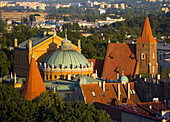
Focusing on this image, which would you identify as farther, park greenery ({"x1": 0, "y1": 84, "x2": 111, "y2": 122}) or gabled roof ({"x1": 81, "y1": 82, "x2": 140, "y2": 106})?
gabled roof ({"x1": 81, "y1": 82, "x2": 140, "y2": 106})

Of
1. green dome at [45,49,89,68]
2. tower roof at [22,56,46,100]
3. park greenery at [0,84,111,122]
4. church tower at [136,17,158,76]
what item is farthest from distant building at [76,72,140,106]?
church tower at [136,17,158,76]

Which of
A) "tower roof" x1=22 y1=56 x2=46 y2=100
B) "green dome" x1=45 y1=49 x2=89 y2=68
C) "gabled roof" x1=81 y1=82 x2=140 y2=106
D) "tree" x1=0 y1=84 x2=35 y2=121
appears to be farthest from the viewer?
"green dome" x1=45 y1=49 x2=89 y2=68

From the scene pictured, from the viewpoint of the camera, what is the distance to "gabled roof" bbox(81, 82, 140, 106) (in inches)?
3132

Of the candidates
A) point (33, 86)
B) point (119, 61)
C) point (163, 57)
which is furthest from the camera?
point (163, 57)

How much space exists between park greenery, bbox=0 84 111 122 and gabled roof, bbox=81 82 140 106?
4883 millimetres

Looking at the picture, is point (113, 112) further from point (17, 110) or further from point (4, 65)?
point (4, 65)

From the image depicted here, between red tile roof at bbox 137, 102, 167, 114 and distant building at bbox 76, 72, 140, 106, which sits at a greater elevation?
red tile roof at bbox 137, 102, 167, 114

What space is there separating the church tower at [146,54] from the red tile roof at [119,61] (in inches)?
38.2

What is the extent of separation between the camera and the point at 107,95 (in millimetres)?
81312

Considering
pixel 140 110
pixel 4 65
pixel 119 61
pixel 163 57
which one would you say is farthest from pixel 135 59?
pixel 140 110

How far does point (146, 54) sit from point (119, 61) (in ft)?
Result: 13.8

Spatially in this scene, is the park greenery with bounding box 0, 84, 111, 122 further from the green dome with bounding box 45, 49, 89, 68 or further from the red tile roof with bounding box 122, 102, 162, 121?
the green dome with bounding box 45, 49, 89, 68

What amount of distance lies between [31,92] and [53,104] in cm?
1026

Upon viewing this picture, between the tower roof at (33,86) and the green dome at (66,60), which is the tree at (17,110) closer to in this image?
the tower roof at (33,86)
